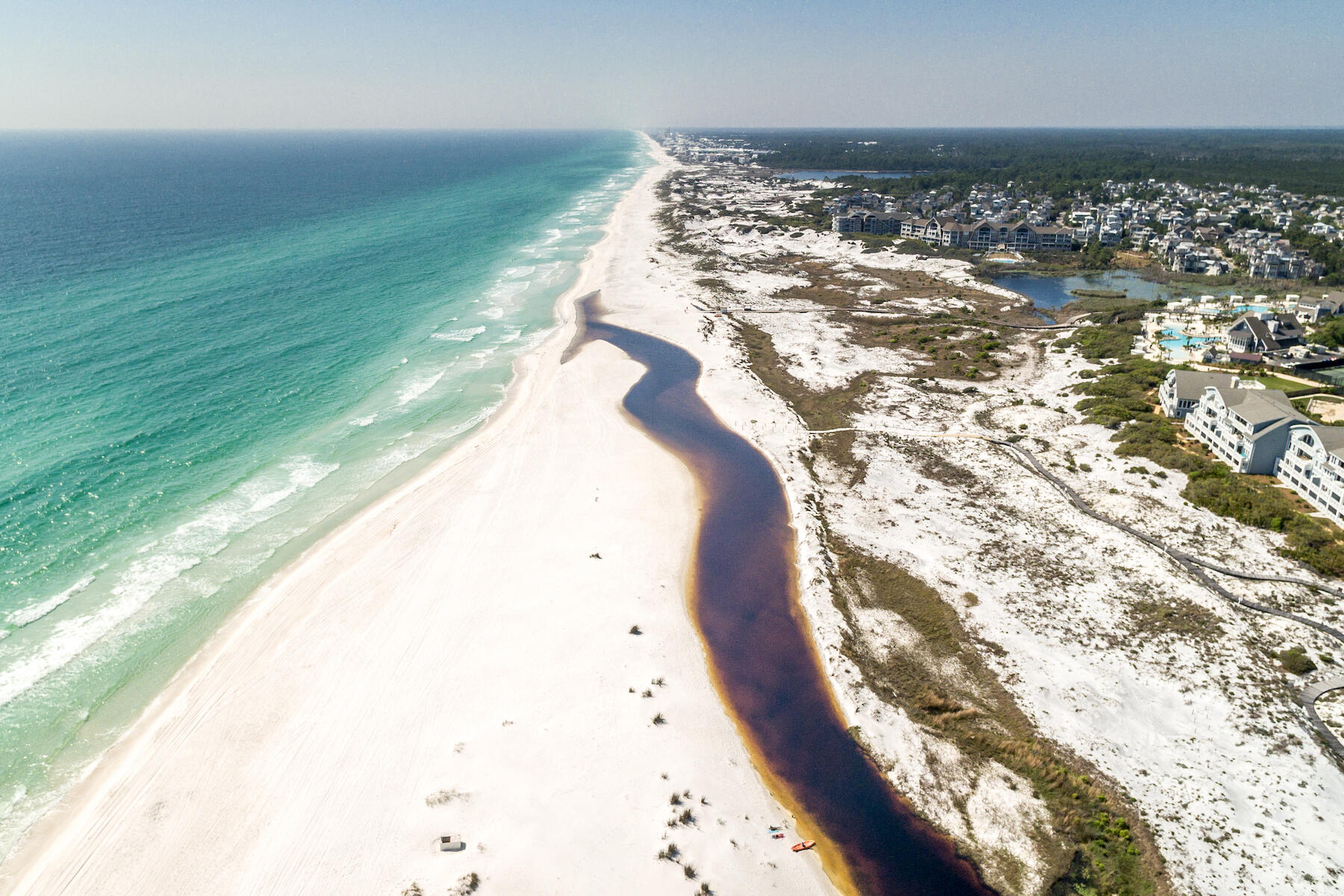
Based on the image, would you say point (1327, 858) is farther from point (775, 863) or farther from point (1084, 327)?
point (1084, 327)

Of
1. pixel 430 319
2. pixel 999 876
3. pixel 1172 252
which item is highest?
pixel 1172 252

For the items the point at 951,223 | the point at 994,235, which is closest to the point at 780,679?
the point at 994,235

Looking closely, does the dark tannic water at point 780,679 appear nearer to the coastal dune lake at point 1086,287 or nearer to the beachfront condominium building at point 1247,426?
the beachfront condominium building at point 1247,426

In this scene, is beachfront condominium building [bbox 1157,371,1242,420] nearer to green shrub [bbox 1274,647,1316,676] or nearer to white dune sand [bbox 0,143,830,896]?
green shrub [bbox 1274,647,1316,676]

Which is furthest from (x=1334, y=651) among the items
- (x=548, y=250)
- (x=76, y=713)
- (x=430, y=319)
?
(x=548, y=250)

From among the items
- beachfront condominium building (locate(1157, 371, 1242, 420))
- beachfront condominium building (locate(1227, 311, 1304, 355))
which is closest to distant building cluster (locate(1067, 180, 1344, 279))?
beachfront condominium building (locate(1227, 311, 1304, 355))

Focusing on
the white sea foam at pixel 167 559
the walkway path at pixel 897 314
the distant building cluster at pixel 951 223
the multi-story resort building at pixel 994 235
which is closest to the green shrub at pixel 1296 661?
the walkway path at pixel 897 314
